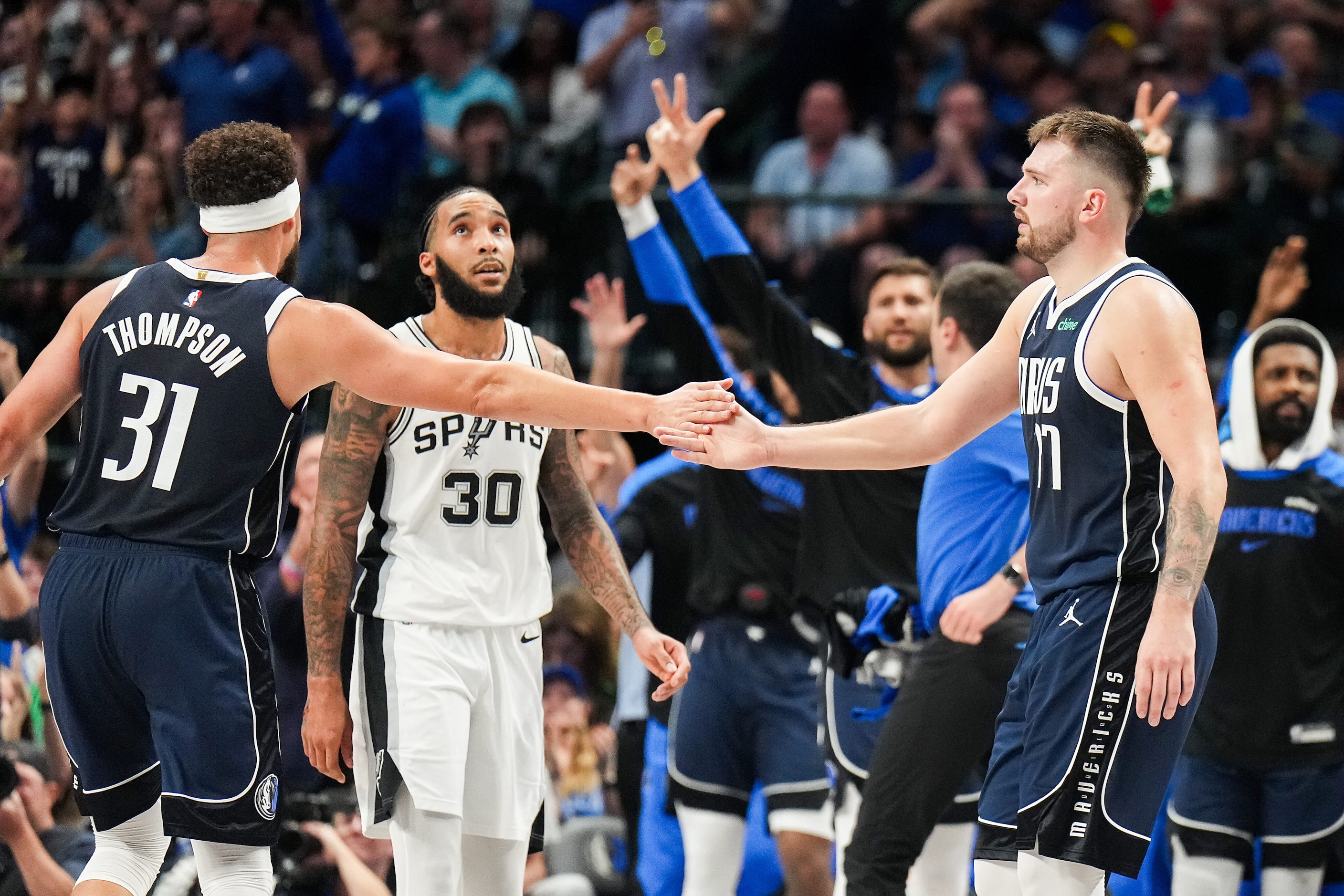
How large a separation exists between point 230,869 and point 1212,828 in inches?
163

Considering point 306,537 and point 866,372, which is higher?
point 866,372

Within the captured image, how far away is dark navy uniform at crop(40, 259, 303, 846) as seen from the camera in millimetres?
4695

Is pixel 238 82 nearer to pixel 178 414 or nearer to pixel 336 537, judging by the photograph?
pixel 336 537

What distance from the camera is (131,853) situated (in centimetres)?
489

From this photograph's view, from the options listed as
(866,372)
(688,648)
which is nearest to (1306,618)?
(866,372)

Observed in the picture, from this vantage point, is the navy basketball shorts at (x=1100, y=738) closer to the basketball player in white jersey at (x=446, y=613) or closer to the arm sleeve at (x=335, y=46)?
the basketball player in white jersey at (x=446, y=613)

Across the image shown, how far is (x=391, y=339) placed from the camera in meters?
4.78

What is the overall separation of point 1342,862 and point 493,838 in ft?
12.3

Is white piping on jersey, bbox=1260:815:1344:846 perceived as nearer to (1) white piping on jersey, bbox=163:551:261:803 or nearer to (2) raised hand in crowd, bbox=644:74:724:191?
(2) raised hand in crowd, bbox=644:74:724:191

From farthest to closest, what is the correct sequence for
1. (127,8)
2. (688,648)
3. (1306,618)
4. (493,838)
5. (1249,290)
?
(127,8), (1249,290), (688,648), (1306,618), (493,838)

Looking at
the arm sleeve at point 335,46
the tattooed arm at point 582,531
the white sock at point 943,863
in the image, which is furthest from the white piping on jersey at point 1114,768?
the arm sleeve at point 335,46

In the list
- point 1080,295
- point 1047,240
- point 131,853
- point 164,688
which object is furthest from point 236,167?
point 1080,295

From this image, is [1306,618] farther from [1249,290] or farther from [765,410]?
[1249,290]

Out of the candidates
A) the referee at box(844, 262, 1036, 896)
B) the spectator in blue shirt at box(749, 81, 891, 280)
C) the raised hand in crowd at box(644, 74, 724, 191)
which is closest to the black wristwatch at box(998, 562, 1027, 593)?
the referee at box(844, 262, 1036, 896)
